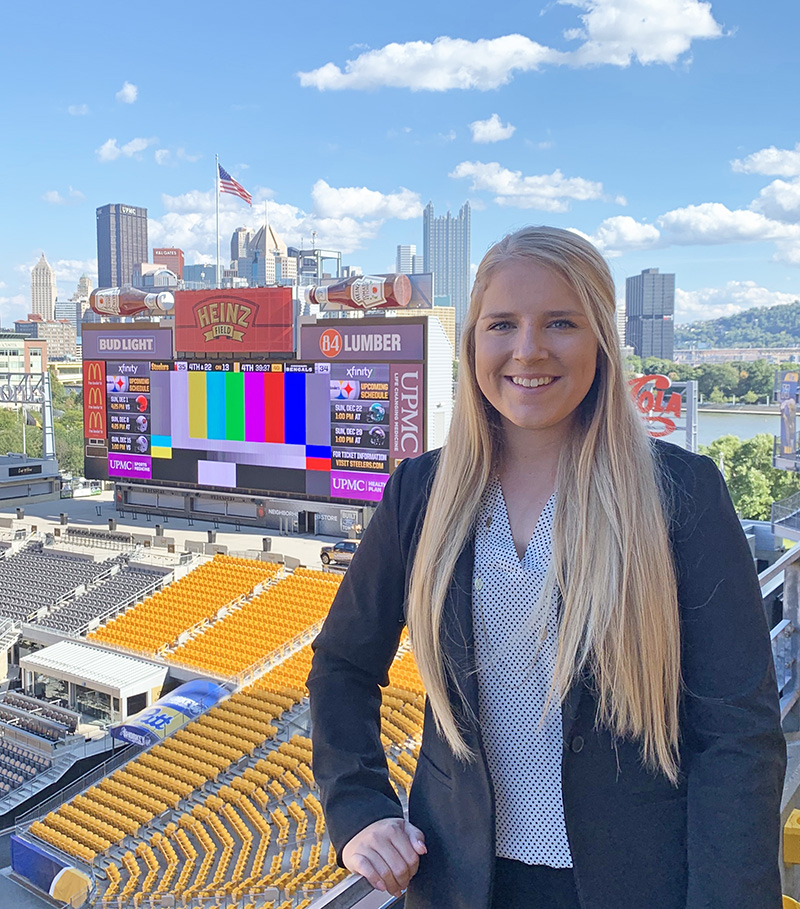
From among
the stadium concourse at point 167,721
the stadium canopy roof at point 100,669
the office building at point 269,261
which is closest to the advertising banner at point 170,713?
the stadium concourse at point 167,721

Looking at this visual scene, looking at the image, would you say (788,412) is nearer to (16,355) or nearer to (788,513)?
(788,513)

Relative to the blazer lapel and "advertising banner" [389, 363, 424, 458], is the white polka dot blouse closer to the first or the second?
the blazer lapel

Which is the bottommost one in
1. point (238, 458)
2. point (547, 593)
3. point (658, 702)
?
point (238, 458)

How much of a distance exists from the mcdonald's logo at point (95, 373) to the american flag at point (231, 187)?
6617mm

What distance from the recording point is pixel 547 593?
1067mm

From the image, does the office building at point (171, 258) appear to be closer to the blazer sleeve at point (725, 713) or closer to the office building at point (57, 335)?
the office building at point (57, 335)

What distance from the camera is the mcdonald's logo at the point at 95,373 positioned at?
21.8 metres

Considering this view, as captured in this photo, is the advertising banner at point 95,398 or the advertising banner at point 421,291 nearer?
the advertising banner at point 421,291

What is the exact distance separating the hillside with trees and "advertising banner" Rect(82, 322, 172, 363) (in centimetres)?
10299

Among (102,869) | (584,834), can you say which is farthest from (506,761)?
(102,869)

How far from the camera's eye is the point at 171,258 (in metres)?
72.4

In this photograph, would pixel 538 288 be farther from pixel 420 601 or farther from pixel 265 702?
pixel 265 702

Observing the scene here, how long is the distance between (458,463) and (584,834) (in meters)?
0.49

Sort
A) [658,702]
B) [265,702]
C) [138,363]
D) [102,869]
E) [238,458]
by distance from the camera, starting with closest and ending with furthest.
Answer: [658,702] < [102,869] < [265,702] < [238,458] < [138,363]
